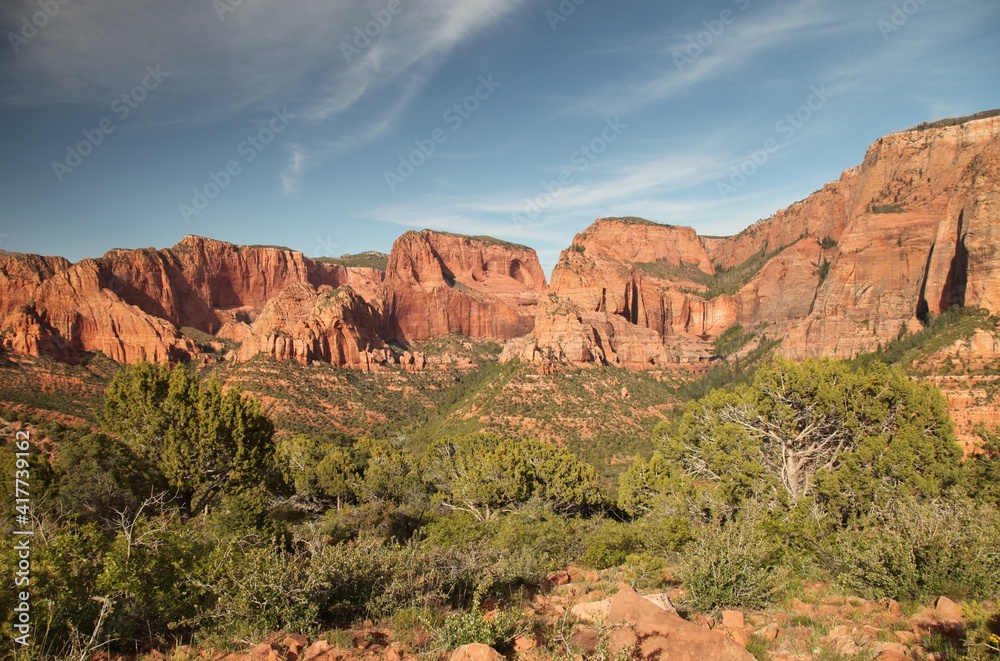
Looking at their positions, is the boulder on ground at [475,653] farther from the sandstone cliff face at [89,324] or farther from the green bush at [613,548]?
the sandstone cliff face at [89,324]

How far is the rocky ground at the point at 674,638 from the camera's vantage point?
6.42 metres

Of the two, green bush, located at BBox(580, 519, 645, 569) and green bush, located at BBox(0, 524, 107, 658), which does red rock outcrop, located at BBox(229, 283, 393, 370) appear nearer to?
green bush, located at BBox(580, 519, 645, 569)

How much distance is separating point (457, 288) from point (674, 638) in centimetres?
13122

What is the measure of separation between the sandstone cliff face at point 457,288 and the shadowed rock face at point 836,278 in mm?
27692

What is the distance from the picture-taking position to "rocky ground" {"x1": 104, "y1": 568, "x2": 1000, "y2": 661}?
6.42 meters

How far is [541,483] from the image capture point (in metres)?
28.0

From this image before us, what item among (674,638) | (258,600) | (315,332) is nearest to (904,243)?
(674,638)

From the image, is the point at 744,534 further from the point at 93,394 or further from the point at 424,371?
the point at 424,371

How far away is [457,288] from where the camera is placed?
447 ft

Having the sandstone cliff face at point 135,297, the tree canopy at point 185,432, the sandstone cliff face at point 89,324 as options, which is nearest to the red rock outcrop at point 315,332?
the sandstone cliff face at point 135,297

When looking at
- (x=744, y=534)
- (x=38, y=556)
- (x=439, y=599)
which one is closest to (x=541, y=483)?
(x=744, y=534)

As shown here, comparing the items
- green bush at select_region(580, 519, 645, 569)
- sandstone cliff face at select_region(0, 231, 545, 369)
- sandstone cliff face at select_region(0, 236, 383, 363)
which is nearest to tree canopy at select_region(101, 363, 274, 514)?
green bush at select_region(580, 519, 645, 569)

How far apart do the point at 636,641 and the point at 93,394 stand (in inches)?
2701

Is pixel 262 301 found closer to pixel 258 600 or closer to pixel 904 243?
pixel 258 600
